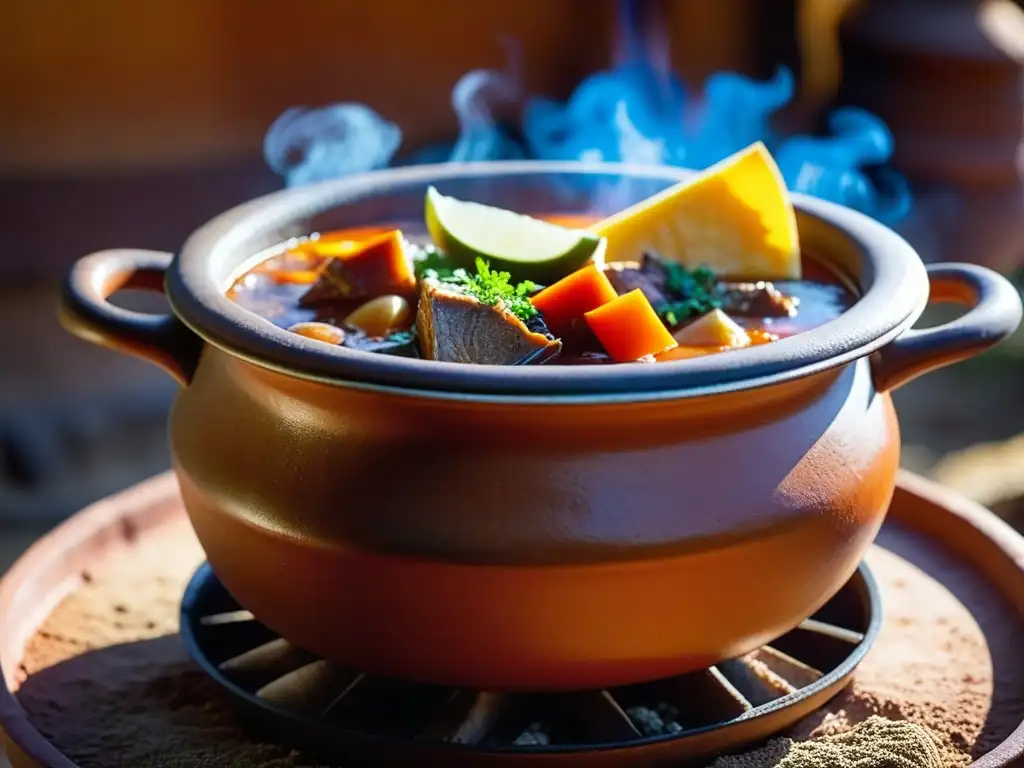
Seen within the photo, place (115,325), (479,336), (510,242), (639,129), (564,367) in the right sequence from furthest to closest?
(639,129)
(510,242)
(115,325)
(479,336)
(564,367)

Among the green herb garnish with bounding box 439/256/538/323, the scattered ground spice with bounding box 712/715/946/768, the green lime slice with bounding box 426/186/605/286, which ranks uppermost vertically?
the green herb garnish with bounding box 439/256/538/323

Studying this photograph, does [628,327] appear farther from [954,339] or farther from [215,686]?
[215,686]

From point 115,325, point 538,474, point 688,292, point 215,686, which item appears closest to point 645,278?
point 688,292

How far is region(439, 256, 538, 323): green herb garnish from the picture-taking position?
5.98ft

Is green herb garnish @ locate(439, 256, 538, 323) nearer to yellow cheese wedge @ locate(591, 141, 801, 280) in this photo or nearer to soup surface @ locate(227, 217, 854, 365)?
soup surface @ locate(227, 217, 854, 365)

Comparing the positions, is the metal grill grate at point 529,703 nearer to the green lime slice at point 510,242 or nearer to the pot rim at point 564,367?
the pot rim at point 564,367

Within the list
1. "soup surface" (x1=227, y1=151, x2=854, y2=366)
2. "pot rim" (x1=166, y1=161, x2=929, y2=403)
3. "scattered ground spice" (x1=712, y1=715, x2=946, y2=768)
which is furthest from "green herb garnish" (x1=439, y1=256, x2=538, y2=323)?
"scattered ground spice" (x1=712, y1=715, x2=946, y2=768)

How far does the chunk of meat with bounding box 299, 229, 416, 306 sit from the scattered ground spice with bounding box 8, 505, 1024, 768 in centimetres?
67

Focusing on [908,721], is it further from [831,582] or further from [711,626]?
[711,626]

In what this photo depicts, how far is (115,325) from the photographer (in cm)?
197

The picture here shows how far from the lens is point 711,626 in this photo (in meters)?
1.74

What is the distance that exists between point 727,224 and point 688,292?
0.25 metres

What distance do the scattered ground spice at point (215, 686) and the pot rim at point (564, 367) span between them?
60 centimetres

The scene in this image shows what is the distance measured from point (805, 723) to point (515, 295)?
78 cm
